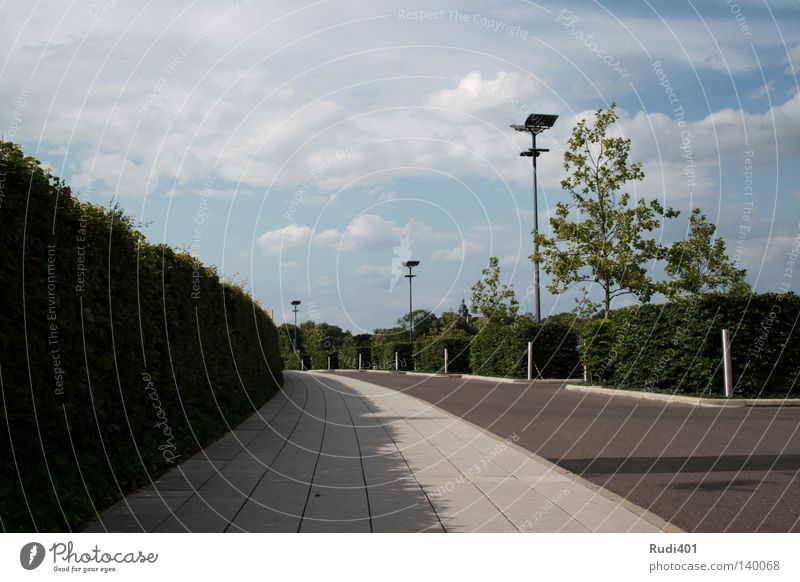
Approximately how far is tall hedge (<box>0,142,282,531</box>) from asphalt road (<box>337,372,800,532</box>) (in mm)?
5048

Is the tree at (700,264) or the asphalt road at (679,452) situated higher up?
the tree at (700,264)

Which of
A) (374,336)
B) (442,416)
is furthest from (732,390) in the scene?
(374,336)

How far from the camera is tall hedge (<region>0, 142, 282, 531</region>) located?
584cm

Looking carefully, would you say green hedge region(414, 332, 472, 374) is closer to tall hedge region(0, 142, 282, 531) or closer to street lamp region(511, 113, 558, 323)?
street lamp region(511, 113, 558, 323)

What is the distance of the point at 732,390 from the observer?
1947 centimetres

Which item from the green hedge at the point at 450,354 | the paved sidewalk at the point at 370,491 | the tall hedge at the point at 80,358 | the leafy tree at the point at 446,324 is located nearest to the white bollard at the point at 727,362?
the paved sidewalk at the point at 370,491

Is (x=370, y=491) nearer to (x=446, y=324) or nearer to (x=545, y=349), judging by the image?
(x=545, y=349)

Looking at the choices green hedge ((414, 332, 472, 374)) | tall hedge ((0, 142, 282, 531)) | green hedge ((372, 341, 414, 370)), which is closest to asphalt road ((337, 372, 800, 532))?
tall hedge ((0, 142, 282, 531))

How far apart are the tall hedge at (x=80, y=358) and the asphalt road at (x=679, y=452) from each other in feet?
16.6

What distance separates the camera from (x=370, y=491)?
301 inches

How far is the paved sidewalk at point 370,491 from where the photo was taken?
Result: 6180 mm

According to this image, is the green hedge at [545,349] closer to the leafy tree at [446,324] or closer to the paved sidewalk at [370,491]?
the paved sidewalk at [370,491]

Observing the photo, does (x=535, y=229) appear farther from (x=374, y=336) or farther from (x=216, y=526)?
(x=374, y=336)

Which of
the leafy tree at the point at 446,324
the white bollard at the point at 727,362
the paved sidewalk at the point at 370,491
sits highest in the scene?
the leafy tree at the point at 446,324
